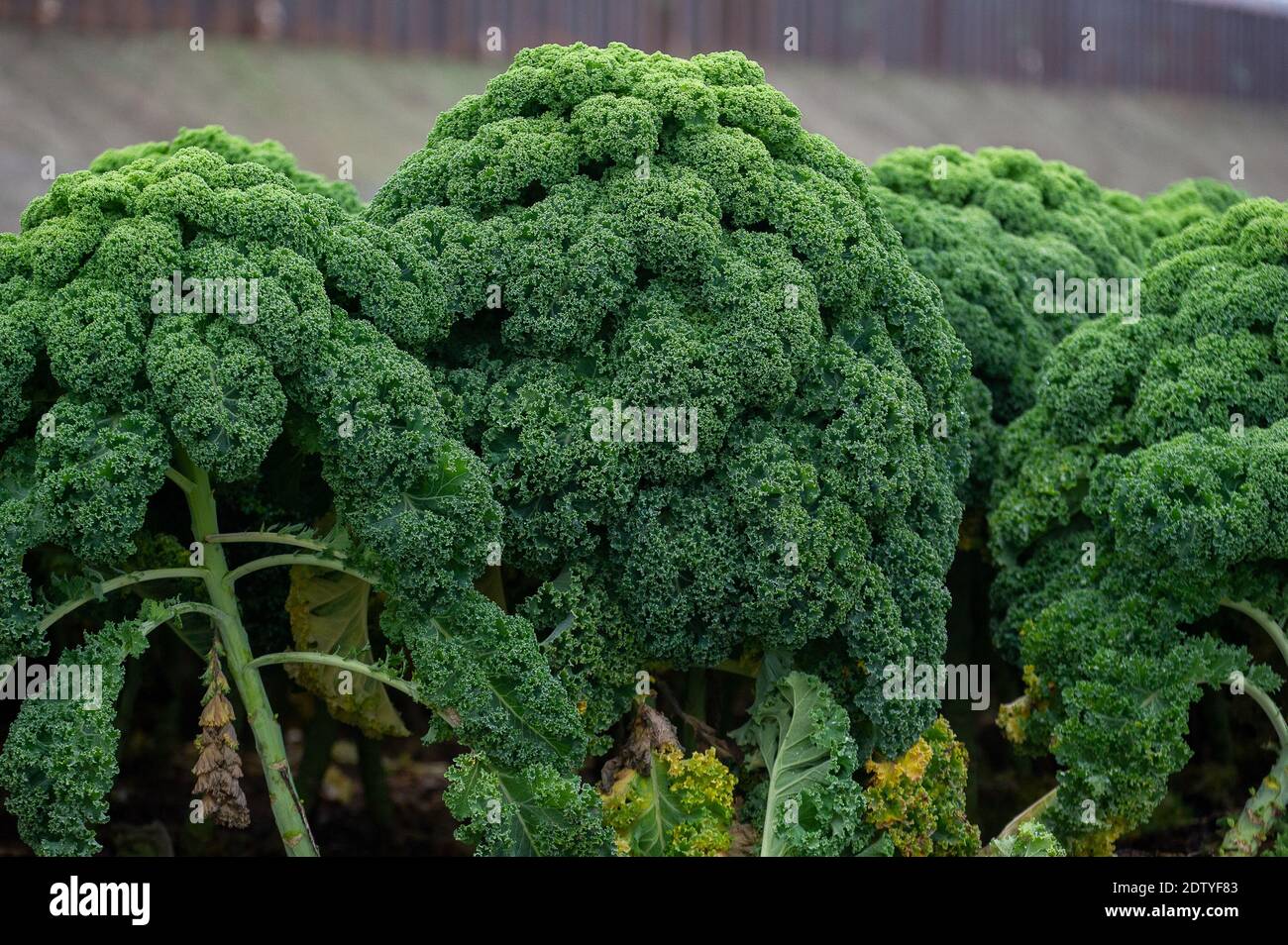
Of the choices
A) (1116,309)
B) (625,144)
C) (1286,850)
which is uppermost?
(625,144)

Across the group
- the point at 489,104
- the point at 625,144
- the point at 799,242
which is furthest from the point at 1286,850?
the point at 489,104

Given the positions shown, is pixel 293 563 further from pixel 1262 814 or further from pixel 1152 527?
pixel 1262 814

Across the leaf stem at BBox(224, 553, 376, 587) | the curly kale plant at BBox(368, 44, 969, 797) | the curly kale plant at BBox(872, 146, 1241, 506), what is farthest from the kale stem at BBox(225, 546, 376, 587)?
the curly kale plant at BBox(872, 146, 1241, 506)

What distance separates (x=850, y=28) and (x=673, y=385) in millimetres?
24009

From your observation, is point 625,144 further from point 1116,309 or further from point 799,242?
point 1116,309

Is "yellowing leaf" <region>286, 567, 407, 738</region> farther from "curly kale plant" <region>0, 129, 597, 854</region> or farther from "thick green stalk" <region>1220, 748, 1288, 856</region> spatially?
"thick green stalk" <region>1220, 748, 1288, 856</region>

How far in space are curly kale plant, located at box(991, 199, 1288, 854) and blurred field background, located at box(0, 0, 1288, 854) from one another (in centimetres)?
139

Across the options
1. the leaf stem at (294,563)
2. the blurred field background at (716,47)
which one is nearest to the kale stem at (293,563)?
the leaf stem at (294,563)

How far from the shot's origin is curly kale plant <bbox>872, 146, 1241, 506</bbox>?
1073 centimetres

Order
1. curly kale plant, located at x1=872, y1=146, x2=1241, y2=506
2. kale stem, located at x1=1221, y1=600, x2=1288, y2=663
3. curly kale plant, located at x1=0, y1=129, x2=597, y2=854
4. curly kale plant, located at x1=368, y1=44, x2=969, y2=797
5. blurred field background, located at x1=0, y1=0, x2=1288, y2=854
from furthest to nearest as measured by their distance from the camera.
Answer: blurred field background, located at x1=0, y1=0, x2=1288, y2=854
curly kale plant, located at x1=872, y1=146, x2=1241, y2=506
kale stem, located at x1=1221, y1=600, x2=1288, y2=663
curly kale plant, located at x1=368, y1=44, x2=969, y2=797
curly kale plant, located at x1=0, y1=129, x2=597, y2=854

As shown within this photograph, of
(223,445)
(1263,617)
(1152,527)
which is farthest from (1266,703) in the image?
(223,445)

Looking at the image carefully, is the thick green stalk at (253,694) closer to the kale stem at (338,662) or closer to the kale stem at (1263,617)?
the kale stem at (338,662)
